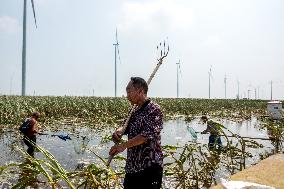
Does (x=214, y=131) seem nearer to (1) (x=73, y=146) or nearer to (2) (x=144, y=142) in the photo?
(2) (x=144, y=142)

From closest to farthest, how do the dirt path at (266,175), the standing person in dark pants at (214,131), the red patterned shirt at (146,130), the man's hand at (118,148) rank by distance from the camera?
the man's hand at (118,148)
the red patterned shirt at (146,130)
the dirt path at (266,175)
the standing person in dark pants at (214,131)

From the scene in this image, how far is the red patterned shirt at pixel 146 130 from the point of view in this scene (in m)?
3.72

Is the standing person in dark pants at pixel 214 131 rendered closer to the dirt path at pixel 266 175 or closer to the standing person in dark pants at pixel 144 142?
the dirt path at pixel 266 175

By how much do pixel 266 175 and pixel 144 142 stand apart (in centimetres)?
155

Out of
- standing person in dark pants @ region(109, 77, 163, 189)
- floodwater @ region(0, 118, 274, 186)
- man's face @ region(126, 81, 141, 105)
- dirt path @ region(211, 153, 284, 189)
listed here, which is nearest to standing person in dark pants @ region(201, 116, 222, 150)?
dirt path @ region(211, 153, 284, 189)

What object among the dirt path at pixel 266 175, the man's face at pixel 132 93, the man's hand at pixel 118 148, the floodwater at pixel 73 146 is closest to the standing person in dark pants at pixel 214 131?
the dirt path at pixel 266 175

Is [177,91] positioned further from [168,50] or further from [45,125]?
[168,50]

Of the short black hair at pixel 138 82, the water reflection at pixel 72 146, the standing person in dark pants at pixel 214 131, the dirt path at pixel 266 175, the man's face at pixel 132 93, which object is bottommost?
the water reflection at pixel 72 146

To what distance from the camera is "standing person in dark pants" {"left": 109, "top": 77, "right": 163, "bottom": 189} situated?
3736mm

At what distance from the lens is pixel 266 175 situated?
436 centimetres

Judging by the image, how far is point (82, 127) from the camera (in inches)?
760

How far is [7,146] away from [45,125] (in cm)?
589

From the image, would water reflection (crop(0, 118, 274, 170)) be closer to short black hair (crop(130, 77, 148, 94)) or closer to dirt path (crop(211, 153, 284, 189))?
dirt path (crop(211, 153, 284, 189))

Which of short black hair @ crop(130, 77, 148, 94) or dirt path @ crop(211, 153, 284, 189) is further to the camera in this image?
dirt path @ crop(211, 153, 284, 189)
